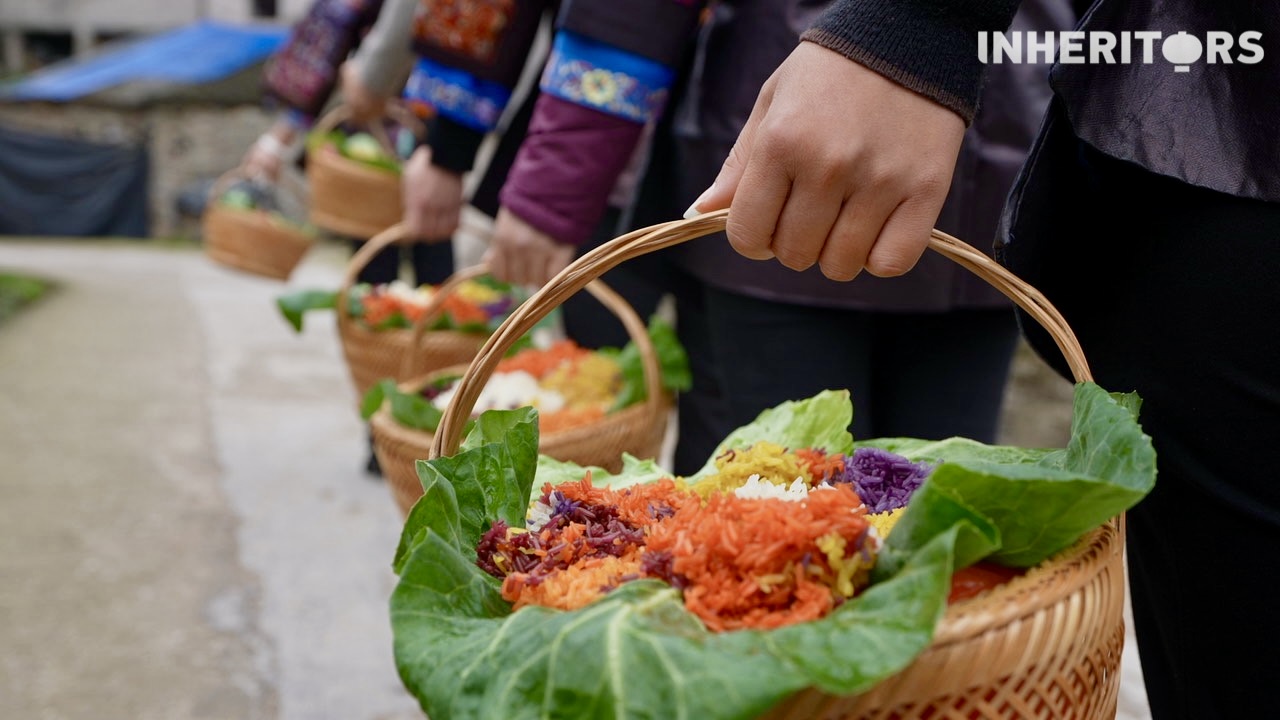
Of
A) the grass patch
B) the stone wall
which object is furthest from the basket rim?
the stone wall

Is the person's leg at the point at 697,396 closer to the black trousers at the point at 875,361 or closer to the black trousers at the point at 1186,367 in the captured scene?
the black trousers at the point at 875,361

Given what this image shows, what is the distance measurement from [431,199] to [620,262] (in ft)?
5.10

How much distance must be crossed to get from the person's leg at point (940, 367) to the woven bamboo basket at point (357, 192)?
2.49 m

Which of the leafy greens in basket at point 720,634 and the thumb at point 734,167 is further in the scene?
the thumb at point 734,167

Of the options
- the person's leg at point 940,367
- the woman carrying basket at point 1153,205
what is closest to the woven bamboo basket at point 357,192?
the person's leg at point 940,367

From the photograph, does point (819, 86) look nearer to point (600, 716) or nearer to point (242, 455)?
point (600, 716)

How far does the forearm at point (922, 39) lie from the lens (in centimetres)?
93

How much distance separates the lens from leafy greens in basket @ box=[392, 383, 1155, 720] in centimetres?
72

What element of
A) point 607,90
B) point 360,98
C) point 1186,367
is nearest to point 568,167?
point 607,90

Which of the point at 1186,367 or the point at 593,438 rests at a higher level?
the point at 1186,367

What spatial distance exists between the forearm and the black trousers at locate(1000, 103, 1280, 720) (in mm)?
153

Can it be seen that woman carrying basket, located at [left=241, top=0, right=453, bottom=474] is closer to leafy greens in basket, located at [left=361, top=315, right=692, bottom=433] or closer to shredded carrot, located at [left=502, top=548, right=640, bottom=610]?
leafy greens in basket, located at [left=361, top=315, right=692, bottom=433]

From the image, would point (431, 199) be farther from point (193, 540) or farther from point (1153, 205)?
point (1153, 205)

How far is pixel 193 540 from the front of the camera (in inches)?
133
